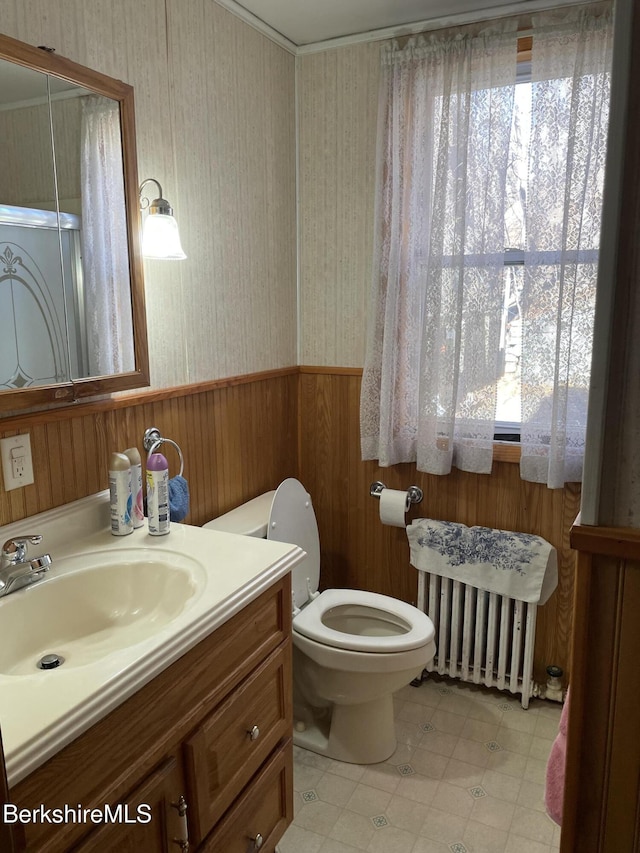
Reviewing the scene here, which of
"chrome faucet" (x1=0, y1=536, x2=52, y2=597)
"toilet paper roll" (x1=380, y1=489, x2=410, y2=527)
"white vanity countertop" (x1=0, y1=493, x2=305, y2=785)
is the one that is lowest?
"toilet paper roll" (x1=380, y1=489, x2=410, y2=527)

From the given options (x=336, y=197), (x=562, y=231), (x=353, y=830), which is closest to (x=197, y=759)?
(x=353, y=830)

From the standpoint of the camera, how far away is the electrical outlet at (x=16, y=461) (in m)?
1.41

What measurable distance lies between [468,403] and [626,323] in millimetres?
1385

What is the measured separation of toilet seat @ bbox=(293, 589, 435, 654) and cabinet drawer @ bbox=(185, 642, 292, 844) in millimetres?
366

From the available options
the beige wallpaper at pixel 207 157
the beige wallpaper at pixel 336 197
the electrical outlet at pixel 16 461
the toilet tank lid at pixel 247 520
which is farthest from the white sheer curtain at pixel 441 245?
the electrical outlet at pixel 16 461

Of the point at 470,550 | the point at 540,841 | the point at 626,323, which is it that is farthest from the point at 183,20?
the point at 540,841

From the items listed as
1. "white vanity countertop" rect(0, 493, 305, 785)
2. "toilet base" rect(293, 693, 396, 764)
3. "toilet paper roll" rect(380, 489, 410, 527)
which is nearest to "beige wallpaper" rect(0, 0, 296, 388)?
"white vanity countertop" rect(0, 493, 305, 785)

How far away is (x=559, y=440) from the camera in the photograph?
2.07m

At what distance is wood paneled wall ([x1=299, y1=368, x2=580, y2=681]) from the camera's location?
88.6 inches

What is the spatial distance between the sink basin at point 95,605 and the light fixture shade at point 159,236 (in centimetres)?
76

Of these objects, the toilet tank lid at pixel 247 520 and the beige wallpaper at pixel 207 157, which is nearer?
the beige wallpaper at pixel 207 157

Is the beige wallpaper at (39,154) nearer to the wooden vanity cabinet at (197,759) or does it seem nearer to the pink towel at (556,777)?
the wooden vanity cabinet at (197,759)

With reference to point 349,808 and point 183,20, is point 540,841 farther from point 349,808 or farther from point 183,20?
point 183,20

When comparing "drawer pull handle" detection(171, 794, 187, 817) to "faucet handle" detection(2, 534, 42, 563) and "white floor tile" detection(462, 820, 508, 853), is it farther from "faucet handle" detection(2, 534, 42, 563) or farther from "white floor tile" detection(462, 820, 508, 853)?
"white floor tile" detection(462, 820, 508, 853)
